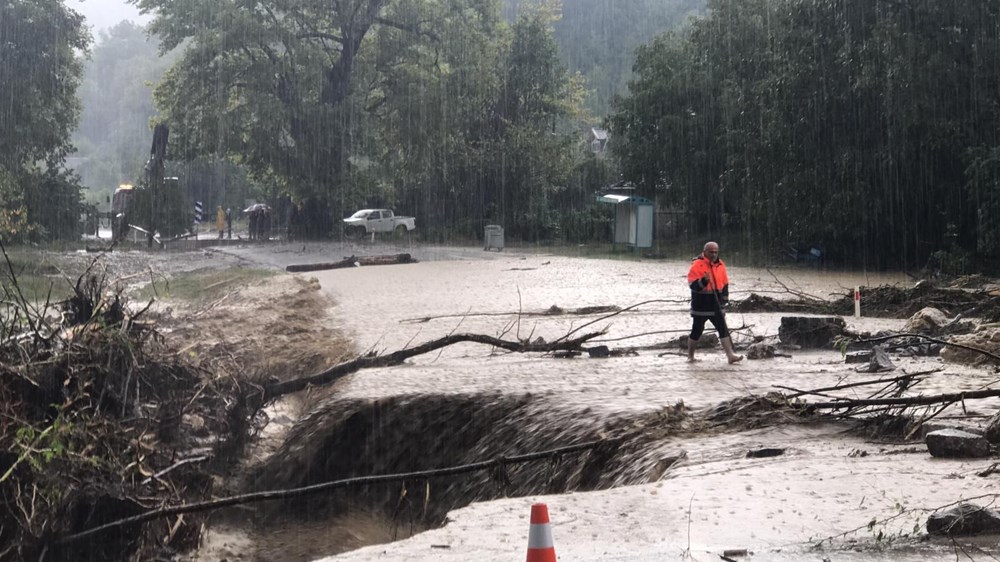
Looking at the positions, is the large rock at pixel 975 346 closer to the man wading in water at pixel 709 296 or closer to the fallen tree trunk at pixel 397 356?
the man wading in water at pixel 709 296

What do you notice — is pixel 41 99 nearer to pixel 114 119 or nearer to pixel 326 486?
pixel 326 486

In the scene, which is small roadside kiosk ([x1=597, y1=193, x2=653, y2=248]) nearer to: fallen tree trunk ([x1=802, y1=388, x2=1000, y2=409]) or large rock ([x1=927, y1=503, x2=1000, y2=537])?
fallen tree trunk ([x1=802, y1=388, x2=1000, y2=409])

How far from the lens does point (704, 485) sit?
7.03 m

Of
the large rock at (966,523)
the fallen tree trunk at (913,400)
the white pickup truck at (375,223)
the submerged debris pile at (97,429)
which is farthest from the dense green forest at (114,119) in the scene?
the large rock at (966,523)

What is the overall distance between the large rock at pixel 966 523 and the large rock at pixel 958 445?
1841 mm

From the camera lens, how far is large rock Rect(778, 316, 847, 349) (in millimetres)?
14469

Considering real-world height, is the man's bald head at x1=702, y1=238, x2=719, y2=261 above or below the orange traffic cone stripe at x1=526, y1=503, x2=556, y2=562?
above

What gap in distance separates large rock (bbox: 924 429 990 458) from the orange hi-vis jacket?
5855 mm

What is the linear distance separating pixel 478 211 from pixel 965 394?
5046 cm

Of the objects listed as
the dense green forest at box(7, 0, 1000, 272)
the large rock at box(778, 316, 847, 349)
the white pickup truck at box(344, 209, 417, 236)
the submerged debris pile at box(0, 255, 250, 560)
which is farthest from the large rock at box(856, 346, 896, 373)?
the white pickup truck at box(344, 209, 417, 236)

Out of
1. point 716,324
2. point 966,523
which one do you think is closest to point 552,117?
point 716,324

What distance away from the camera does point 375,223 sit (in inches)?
2226

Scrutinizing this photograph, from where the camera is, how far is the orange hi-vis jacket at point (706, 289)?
1323cm

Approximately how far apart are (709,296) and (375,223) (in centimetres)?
4429
